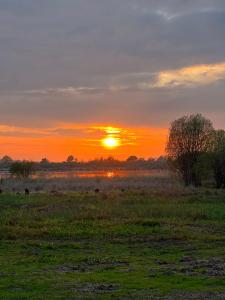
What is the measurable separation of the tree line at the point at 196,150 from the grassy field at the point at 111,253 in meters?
37.8

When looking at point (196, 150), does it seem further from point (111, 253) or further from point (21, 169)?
point (111, 253)

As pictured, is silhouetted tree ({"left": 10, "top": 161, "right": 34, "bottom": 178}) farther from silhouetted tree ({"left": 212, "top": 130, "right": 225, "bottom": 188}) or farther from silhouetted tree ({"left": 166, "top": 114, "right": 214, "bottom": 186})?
silhouetted tree ({"left": 212, "top": 130, "right": 225, "bottom": 188})

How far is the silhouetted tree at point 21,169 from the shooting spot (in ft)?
315

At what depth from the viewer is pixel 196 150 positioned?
74.1 meters

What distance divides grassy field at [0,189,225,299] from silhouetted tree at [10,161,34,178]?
61.1 m

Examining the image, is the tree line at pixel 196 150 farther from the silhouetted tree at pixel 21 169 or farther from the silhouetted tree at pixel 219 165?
the silhouetted tree at pixel 21 169

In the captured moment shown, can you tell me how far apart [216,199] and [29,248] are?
2722 cm

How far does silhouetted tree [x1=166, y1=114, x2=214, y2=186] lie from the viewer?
73.2 meters

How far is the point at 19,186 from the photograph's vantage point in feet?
208

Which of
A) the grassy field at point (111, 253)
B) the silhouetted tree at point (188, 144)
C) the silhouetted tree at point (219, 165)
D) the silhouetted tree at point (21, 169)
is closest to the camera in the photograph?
the grassy field at point (111, 253)

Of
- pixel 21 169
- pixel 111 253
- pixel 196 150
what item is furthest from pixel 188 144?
pixel 111 253

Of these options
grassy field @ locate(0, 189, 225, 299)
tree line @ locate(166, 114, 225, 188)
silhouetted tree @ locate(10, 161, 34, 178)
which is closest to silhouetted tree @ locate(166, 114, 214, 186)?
tree line @ locate(166, 114, 225, 188)

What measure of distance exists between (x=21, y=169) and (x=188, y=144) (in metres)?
34.7

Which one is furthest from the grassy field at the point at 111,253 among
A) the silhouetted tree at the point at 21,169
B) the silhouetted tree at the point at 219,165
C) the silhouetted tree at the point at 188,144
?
the silhouetted tree at the point at 21,169
